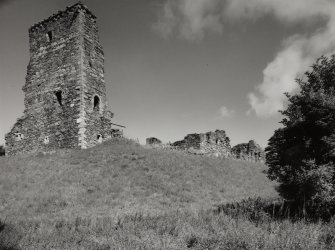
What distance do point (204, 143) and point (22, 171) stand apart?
13.2 m

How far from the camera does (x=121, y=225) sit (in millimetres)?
6297

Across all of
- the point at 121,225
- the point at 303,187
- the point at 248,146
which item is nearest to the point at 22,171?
the point at 121,225

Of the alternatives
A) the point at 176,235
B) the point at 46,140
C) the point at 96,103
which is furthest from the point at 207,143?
the point at 176,235

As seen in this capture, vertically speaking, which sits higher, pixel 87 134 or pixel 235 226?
pixel 87 134

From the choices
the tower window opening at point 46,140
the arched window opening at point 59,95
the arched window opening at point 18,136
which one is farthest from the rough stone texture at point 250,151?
the arched window opening at point 18,136

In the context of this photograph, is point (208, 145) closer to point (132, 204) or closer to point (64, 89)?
point (64, 89)

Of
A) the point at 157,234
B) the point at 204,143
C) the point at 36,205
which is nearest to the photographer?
the point at 157,234

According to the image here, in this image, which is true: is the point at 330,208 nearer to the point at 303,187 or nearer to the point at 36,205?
the point at 303,187

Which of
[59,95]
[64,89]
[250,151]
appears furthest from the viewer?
[250,151]

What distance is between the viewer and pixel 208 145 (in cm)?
2355

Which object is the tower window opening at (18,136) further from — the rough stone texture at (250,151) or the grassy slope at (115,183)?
the rough stone texture at (250,151)

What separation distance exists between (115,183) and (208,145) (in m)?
12.5

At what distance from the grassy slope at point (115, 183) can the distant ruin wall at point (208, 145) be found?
455 cm

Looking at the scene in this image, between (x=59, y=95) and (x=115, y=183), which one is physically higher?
(x=59, y=95)
